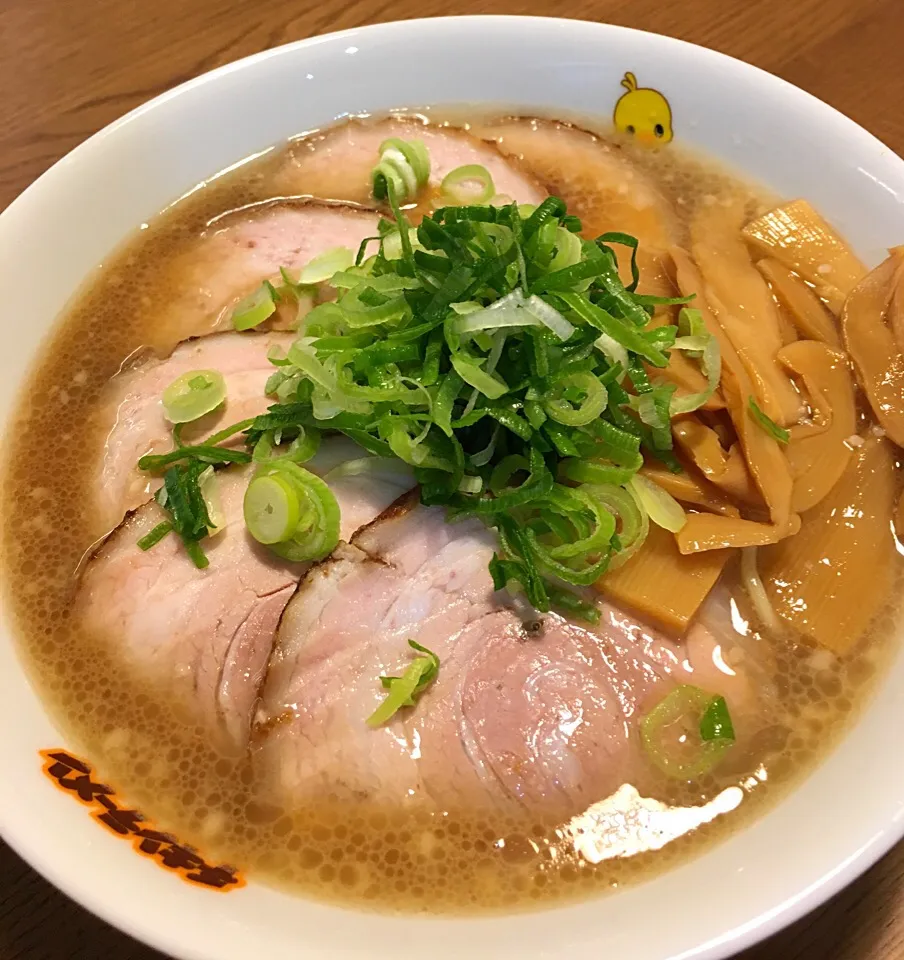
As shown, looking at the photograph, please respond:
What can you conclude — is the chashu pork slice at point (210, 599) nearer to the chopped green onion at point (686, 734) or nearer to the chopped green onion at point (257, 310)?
the chopped green onion at point (257, 310)

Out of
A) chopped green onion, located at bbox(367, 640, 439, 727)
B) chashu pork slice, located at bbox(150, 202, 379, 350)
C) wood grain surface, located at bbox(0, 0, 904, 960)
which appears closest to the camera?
chopped green onion, located at bbox(367, 640, 439, 727)

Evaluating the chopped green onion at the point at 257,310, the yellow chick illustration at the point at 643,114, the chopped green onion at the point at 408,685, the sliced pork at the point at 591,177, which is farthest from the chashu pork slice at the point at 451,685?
the yellow chick illustration at the point at 643,114

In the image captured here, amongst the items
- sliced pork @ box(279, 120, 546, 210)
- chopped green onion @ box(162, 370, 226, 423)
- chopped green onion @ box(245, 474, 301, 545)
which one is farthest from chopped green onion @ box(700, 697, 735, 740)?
sliced pork @ box(279, 120, 546, 210)

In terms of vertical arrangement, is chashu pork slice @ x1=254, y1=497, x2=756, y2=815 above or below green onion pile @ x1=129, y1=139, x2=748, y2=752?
below

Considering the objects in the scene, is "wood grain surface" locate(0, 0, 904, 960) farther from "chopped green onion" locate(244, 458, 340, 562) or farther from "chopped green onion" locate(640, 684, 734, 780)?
"chopped green onion" locate(640, 684, 734, 780)

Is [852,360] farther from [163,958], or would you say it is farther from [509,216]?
[163,958]

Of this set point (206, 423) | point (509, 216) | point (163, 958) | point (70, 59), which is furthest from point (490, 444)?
point (70, 59)

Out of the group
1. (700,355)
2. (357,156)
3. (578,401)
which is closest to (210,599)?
(578,401)
